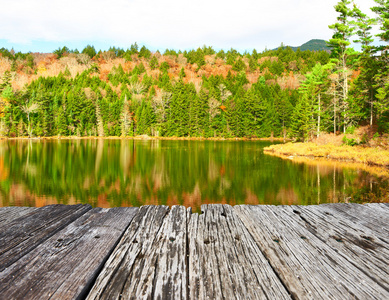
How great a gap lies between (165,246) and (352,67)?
114ft

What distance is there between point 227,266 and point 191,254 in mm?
218

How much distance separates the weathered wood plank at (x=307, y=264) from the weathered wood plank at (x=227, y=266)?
0.22 ft

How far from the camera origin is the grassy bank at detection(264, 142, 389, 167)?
65.3 feet

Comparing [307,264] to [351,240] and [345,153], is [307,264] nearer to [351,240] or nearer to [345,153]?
[351,240]

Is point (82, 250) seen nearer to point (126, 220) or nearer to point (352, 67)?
point (126, 220)

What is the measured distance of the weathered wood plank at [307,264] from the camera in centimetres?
110

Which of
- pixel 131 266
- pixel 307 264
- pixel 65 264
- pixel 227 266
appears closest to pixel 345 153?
pixel 307 264

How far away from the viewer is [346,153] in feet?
78.3

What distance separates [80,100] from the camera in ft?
214

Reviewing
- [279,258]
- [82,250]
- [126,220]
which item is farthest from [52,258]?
[279,258]

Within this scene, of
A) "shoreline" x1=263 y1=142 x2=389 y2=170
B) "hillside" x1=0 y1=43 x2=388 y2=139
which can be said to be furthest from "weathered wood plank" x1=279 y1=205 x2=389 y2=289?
"hillside" x1=0 y1=43 x2=388 y2=139

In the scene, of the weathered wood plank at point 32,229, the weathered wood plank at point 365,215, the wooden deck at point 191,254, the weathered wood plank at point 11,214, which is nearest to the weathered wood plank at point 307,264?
the wooden deck at point 191,254

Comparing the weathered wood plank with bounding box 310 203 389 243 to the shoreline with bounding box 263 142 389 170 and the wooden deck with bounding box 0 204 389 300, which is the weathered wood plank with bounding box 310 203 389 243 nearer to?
the wooden deck with bounding box 0 204 389 300

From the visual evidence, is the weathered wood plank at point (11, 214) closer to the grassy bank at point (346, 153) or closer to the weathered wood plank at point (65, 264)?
the weathered wood plank at point (65, 264)
